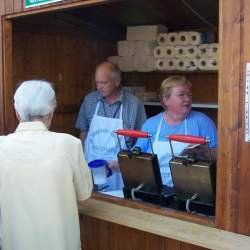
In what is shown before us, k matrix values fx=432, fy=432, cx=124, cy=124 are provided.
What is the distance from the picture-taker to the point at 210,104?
3967mm


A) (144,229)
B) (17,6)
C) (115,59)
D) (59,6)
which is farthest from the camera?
(115,59)

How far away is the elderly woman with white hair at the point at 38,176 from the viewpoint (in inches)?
67.4

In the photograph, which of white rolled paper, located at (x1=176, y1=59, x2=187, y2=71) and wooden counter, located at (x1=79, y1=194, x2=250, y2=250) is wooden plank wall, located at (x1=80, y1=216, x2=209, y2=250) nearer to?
wooden counter, located at (x1=79, y1=194, x2=250, y2=250)

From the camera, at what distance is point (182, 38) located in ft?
12.8

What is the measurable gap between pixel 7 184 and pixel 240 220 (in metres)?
0.94

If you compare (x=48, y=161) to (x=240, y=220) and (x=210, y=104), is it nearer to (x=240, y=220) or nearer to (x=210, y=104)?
(x=240, y=220)

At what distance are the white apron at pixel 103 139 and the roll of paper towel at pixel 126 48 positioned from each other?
42.3 inches

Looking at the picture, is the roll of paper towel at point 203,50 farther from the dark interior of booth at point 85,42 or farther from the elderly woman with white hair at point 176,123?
the elderly woman with white hair at point 176,123

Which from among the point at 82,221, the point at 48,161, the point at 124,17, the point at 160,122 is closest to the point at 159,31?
the point at 124,17

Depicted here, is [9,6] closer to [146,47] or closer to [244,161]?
[146,47]

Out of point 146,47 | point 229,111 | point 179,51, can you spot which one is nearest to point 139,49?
point 146,47

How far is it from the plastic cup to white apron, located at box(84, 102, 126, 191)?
0.51 metres

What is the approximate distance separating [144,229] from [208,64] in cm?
230

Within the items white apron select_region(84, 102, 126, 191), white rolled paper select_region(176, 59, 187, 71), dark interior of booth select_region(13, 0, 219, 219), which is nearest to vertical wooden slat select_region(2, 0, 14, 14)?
dark interior of booth select_region(13, 0, 219, 219)
